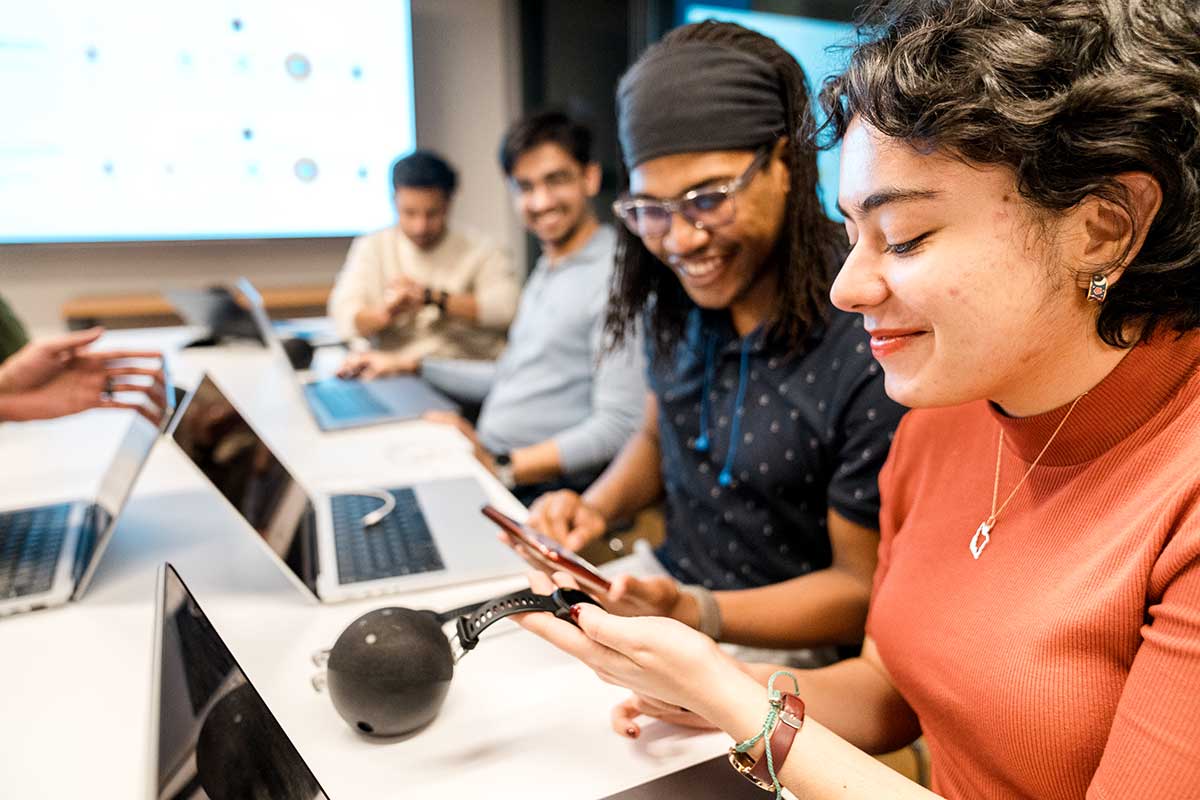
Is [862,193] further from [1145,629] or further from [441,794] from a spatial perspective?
[441,794]

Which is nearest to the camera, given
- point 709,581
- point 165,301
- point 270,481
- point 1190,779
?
point 1190,779

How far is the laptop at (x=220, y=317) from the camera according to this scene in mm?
2473

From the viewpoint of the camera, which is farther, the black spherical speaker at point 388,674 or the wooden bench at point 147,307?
the wooden bench at point 147,307

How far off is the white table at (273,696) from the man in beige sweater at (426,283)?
59.4 inches

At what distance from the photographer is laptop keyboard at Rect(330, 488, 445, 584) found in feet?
3.39

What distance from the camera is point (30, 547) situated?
→ 1.08m

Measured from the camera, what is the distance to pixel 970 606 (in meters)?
0.74

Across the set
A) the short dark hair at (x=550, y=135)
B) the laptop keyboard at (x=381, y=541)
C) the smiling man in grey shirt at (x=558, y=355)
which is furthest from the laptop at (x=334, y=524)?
the short dark hair at (x=550, y=135)

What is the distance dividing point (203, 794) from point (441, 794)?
0.19 meters

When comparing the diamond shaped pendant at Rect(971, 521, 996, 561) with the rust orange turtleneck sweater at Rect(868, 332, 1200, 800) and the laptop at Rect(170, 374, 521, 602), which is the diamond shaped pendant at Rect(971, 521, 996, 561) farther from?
the laptop at Rect(170, 374, 521, 602)

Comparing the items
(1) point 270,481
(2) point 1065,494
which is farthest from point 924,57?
(1) point 270,481

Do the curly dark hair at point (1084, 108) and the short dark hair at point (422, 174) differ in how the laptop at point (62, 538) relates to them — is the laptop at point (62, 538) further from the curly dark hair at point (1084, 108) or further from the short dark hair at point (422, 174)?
the short dark hair at point (422, 174)

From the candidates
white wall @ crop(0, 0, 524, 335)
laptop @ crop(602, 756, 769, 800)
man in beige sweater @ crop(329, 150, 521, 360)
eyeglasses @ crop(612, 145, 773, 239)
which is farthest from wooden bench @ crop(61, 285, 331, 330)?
laptop @ crop(602, 756, 769, 800)

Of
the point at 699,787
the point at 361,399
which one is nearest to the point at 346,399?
the point at 361,399
